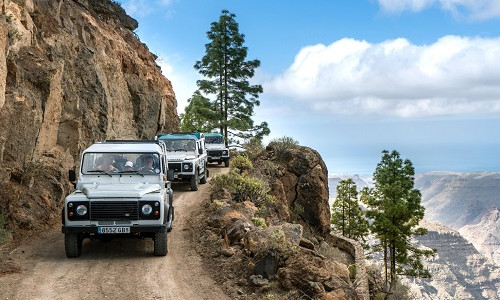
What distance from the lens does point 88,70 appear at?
69.4 ft

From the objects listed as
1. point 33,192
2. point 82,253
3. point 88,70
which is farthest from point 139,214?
point 88,70

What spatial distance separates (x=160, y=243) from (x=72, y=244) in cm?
195

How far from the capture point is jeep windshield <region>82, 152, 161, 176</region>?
11334 millimetres

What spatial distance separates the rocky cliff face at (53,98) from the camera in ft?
44.9

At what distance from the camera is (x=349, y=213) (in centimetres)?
4131

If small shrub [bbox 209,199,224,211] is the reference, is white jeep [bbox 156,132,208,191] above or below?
above

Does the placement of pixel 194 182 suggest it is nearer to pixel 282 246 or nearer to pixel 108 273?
pixel 108 273

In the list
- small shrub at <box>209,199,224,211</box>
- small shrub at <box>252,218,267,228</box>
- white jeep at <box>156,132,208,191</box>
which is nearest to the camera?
small shrub at <box>252,218,267,228</box>

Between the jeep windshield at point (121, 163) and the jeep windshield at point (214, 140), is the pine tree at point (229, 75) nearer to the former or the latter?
the jeep windshield at point (214, 140)

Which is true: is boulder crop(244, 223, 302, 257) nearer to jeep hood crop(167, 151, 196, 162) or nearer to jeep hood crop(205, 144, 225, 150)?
jeep hood crop(167, 151, 196, 162)

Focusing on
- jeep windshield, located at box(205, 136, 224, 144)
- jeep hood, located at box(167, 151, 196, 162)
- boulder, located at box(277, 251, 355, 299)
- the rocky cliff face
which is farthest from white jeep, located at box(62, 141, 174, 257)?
jeep windshield, located at box(205, 136, 224, 144)

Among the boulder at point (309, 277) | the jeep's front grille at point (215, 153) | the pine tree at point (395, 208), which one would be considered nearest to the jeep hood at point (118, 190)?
the boulder at point (309, 277)

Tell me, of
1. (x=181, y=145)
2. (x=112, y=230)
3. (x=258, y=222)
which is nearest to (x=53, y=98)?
(x=181, y=145)

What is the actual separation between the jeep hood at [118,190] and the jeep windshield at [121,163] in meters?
0.62
